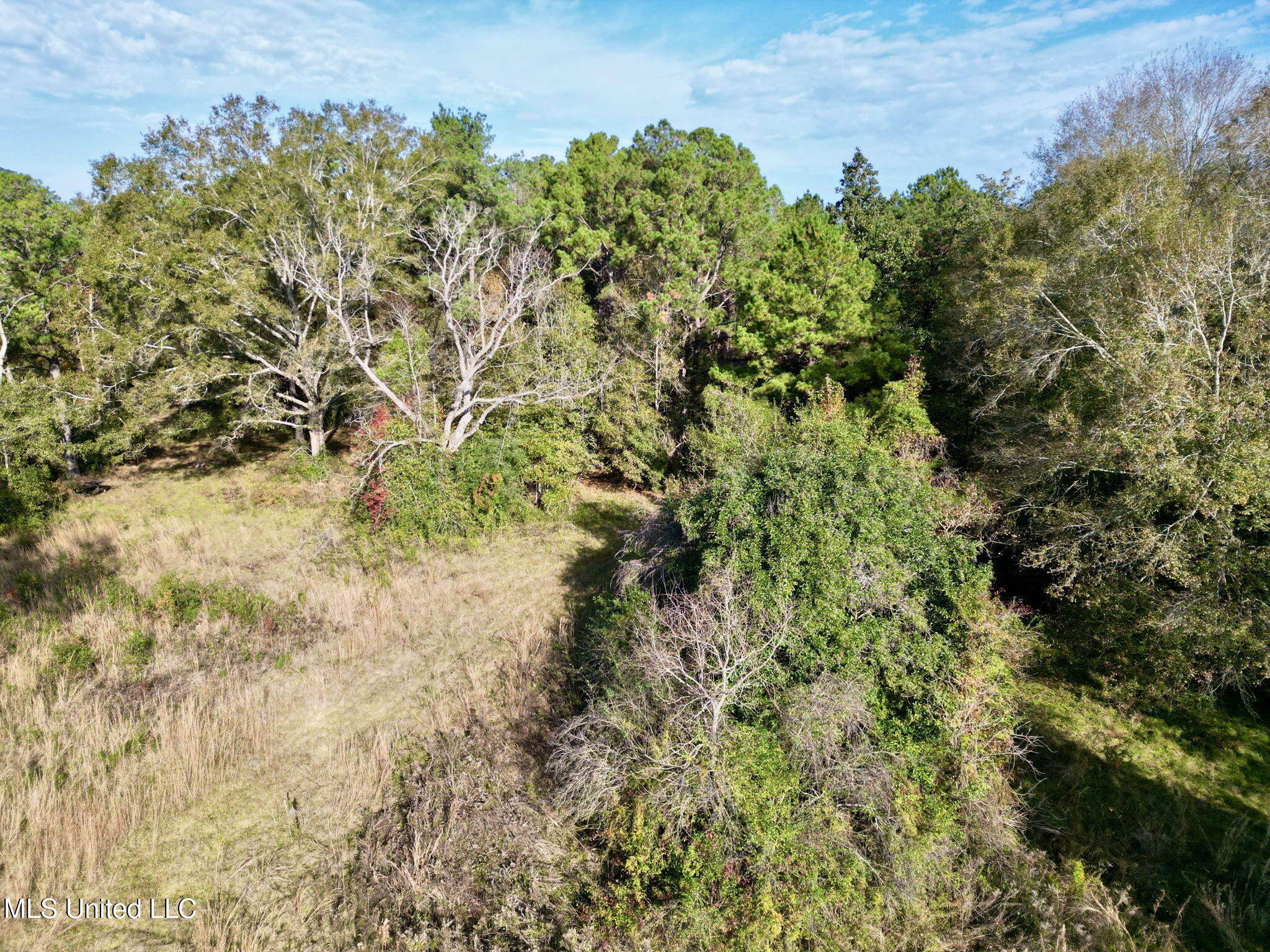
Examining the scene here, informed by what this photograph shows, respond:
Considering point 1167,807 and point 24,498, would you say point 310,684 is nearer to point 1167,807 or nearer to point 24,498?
point 24,498

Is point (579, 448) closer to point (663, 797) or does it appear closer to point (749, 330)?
point (749, 330)

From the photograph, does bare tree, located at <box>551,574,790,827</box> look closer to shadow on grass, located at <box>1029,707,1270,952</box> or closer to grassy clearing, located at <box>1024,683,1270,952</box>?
grassy clearing, located at <box>1024,683,1270,952</box>

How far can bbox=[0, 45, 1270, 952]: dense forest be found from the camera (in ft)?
21.1

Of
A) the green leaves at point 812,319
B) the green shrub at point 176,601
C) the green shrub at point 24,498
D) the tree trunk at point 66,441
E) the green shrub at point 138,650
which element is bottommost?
the green shrub at point 138,650

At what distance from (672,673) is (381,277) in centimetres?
2024

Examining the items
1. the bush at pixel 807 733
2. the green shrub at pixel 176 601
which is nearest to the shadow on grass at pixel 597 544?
the bush at pixel 807 733

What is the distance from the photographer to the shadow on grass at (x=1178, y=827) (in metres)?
6.30

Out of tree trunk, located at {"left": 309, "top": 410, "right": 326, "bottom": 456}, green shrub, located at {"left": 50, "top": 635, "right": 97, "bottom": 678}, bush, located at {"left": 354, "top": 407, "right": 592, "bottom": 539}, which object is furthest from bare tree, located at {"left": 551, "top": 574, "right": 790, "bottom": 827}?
tree trunk, located at {"left": 309, "top": 410, "right": 326, "bottom": 456}

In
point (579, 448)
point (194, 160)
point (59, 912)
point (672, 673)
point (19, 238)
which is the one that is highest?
point (194, 160)

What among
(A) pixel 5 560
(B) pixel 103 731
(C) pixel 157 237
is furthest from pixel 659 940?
(C) pixel 157 237

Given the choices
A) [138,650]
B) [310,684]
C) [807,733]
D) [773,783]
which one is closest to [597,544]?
[310,684]

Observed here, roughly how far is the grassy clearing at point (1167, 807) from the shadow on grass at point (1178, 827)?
0.01m

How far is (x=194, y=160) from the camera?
1652 cm

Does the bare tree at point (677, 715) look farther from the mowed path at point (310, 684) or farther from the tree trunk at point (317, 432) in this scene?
the tree trunk at point (317, 432)
